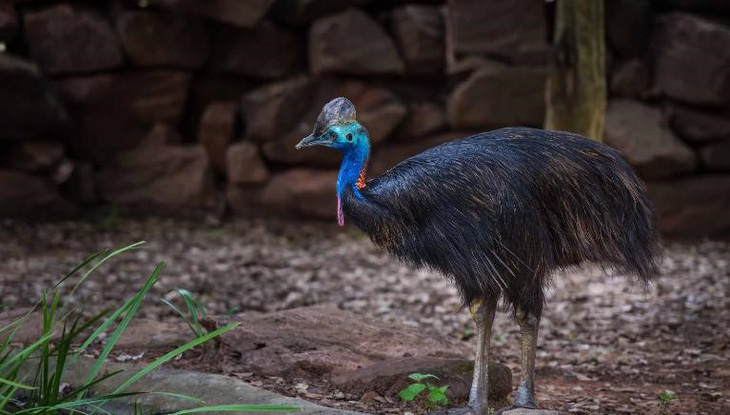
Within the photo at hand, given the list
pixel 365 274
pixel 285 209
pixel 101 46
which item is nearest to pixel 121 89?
pixel 101 46

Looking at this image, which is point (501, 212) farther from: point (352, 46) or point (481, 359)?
point (352, 46)

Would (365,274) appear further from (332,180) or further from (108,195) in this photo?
(108,195)

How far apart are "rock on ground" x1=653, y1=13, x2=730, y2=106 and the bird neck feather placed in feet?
17.7

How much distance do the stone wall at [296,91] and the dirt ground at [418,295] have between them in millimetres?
431

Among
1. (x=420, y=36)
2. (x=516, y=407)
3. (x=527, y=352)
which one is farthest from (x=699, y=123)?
(x=516, y=407)

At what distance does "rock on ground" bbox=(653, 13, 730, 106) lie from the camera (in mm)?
7973

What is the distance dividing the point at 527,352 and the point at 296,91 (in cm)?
522

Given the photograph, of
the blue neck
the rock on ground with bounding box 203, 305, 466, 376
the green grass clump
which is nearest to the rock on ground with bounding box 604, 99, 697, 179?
the rock on ground with bounding box 203, 305, 466, 376

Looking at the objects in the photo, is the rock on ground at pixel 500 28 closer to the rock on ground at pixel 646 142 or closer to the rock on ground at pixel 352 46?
the rock on ground at pixel 352 46

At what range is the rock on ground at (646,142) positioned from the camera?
317 inches

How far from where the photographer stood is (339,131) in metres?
3.50

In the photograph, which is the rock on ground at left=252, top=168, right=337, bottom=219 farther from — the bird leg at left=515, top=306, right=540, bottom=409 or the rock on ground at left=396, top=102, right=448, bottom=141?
the bird leg at left=515, top=306, right=540, bottom=409

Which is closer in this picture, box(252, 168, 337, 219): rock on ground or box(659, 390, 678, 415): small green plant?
box(659, 390, 678, 415): small green plant

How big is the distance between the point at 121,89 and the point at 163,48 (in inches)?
20.8
